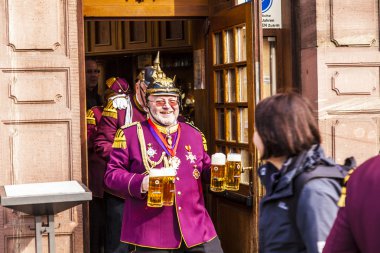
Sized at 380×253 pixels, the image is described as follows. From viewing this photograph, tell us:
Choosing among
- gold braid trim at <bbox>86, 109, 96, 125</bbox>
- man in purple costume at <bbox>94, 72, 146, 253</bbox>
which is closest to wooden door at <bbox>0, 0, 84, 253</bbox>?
man in purple costume at <bbox>94, 72, 146, 253</bbox>

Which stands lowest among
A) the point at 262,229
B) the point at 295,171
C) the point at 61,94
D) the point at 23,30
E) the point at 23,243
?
the point at 23,243

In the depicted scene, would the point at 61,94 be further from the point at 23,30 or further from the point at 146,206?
the point at 146,206

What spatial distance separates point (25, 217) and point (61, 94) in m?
0.92

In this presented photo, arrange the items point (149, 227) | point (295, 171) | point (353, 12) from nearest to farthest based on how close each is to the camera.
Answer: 1. point (295, 171)
2. point (149, 227)
3. point (353, 12)

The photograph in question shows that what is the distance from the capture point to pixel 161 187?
4.66 m

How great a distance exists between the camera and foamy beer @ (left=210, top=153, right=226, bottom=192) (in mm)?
4969

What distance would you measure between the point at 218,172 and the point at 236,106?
126cm

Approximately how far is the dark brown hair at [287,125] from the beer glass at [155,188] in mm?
1683

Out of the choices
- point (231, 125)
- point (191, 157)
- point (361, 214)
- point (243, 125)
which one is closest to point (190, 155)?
point (191, 157)

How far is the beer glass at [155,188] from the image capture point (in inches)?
181

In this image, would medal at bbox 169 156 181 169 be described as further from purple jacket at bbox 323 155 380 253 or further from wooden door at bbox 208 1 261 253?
purple jacket at bbox 323 155 380 253

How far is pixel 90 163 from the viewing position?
22.6 feet

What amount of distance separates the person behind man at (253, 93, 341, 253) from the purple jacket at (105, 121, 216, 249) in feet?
6.28

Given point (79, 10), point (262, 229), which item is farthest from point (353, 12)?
point (262, 229)
